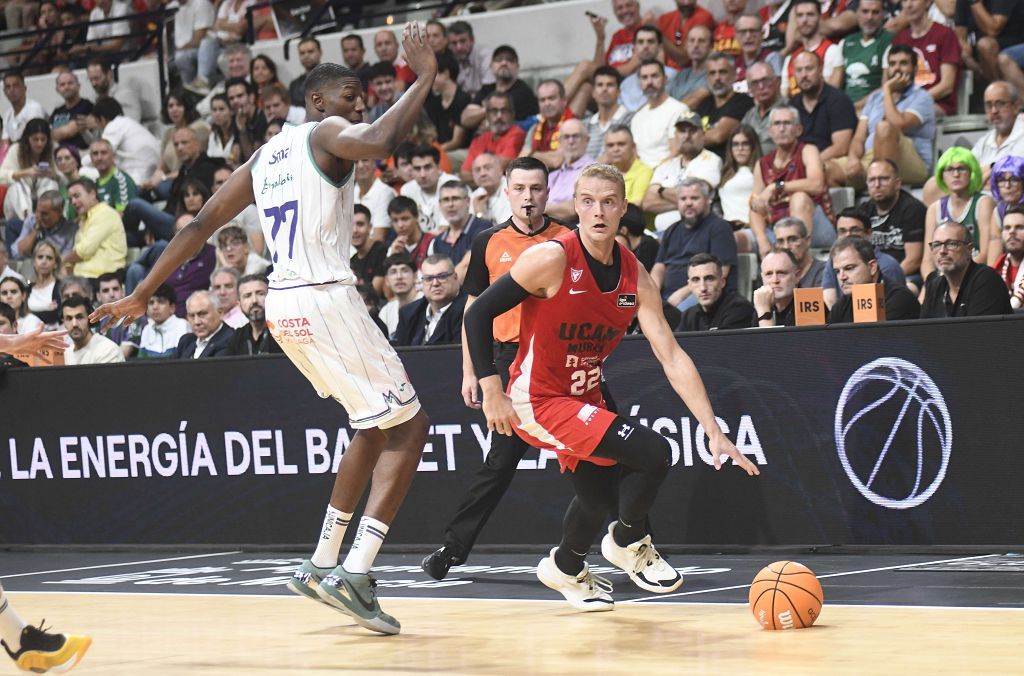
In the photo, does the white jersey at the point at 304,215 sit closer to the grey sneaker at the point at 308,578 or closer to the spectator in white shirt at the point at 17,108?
the grey sneaker at the point at 308,578

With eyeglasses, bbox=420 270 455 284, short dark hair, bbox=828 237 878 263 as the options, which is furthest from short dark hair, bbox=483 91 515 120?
short dark hair, bbox=828 237 878 263

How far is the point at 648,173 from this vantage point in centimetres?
1255

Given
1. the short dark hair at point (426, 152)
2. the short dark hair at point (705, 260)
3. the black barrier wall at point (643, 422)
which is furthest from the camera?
the short dark hair at point (426, 152)

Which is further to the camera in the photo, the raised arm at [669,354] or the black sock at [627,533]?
the black sock at [627,533]

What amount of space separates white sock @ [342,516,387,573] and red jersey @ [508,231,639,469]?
827 mm

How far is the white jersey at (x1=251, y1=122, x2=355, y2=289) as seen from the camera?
6062 millimetres

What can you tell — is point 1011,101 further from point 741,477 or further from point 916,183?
point 741,477

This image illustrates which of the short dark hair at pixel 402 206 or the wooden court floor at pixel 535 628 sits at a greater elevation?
the short dark hair at pixel 402 206

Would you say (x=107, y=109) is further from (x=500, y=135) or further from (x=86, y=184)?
(x=500, y=135)

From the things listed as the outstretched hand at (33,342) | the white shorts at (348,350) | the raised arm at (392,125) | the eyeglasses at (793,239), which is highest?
the raised arm at (392,125)

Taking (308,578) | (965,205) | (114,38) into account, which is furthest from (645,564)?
(114,38)

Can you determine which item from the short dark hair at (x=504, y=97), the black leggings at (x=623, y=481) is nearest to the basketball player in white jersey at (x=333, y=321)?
the black leggings at (x=623, y=481)

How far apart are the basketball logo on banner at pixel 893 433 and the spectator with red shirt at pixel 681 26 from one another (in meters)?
6.40

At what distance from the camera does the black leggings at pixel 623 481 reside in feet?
20.5
